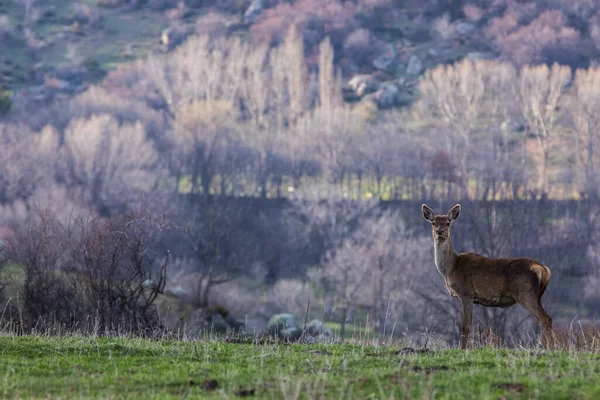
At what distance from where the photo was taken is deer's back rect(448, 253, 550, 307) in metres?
17.5

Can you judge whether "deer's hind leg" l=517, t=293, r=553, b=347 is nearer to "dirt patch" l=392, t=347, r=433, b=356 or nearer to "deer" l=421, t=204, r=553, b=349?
"deer" l=421, t=204, r=553, b=349

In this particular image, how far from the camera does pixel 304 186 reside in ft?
377

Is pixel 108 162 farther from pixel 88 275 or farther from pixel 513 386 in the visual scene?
pixel 513 386

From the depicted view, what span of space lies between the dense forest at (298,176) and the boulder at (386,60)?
12.7 ft

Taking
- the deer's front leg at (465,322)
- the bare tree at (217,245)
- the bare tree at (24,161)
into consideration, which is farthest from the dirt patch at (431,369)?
the bare tree at (24,161)

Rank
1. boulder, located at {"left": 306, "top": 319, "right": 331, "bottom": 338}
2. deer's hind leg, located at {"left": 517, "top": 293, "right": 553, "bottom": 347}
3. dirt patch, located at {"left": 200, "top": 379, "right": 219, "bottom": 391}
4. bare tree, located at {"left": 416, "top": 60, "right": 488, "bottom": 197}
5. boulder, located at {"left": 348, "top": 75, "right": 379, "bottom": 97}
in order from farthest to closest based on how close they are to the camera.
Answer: boulder, located at {"left": 348, "top": 75, "right": 379, "bottom": 97} → bare tree, located at {"left": 416, "top": 60, "right": 488, "bottom": 197} → boulder, located at {"left": 306, "top": 319, "right": 331, "bottom": 338} → deer's hind leg, located at {"left": 517, "top": 293, "right": 553, "bottom": 347} → dirt patch, located at {"left": 200, "top": 379, "right": 219, "bottom": 391}

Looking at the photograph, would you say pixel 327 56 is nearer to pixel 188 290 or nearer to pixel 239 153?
pixel 239 153

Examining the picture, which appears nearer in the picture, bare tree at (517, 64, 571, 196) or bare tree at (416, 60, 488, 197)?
bare tree at (416, 60, 488, 197)

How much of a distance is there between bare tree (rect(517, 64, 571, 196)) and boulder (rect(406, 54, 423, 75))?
1655 inches

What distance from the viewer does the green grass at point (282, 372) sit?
1112 centimetres

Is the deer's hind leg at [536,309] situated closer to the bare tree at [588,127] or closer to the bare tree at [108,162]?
the bare tree at [108,162]

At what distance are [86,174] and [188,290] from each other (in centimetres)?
3240

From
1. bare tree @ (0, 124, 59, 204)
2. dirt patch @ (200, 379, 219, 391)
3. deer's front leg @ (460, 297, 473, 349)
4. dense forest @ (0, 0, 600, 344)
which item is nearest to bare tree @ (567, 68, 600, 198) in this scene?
dense forest @ (0, 0, 600, 344)

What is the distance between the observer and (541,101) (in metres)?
140
